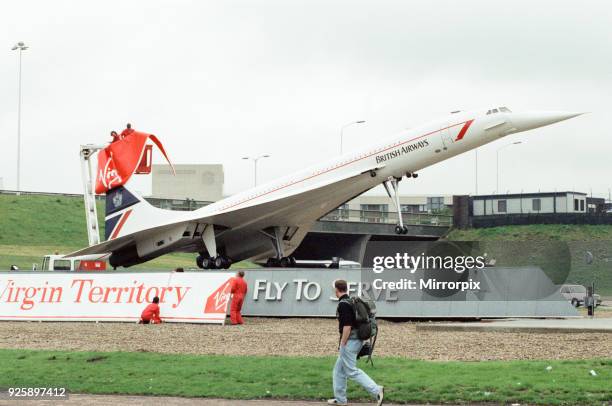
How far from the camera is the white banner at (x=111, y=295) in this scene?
2562 cm

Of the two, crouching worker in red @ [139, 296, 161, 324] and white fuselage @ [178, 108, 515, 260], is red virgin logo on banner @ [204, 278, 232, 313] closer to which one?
crouching worker in red @ [139, 296, 161, 324]

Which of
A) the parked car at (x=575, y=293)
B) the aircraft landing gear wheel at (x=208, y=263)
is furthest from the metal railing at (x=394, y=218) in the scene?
the aircraft landing gear wheel at (x=208, y=263)

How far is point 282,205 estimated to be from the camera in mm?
35344

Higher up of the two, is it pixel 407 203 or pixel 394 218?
pixel 407 203

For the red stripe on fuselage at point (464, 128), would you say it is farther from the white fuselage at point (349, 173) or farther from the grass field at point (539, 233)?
the grass field at point (539, 233)

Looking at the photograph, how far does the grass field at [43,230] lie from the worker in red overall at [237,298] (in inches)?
1054

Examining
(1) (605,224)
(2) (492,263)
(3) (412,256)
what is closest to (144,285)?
(3) (412,256)

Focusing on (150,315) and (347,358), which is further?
(150,315)

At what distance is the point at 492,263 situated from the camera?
88.0ft

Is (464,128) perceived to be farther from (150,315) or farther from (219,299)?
(150,315)

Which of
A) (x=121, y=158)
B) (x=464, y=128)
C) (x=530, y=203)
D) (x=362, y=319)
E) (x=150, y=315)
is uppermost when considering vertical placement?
(x=464, y=128)

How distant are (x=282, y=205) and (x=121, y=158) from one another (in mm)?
6462

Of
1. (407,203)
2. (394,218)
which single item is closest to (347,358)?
(394,218)

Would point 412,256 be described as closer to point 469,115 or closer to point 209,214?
point 469,115
